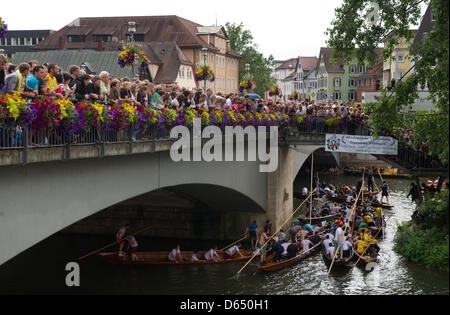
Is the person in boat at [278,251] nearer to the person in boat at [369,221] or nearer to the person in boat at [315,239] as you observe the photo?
the person in boat at [315,239]

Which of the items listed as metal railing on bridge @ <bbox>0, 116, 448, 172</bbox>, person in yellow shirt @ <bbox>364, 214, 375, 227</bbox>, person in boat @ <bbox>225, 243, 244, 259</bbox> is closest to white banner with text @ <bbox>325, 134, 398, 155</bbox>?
metal railing on bridge @ <bbox>0, 116, 448, 172</bbox>

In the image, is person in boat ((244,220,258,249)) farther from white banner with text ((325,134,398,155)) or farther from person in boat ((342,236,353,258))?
white banner with text ((325,134,398,155))

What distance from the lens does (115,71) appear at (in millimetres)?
52531

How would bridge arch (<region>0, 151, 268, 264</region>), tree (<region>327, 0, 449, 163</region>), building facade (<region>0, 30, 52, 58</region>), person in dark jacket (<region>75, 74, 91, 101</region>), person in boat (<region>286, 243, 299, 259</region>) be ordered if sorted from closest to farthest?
1. bridge arch (<region>0, 151, 268, 264</region>)
2. person in dark jacket (<region>75, 74, 91, 101</region>)
3. tree (<region>327, 0, 449, 163</region>)
4. person in boat (<region>286, 243, 299, 259</region>)
5. building facade (<region>0, 30, 52, 58</region>)

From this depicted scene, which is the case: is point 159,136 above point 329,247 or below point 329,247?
above

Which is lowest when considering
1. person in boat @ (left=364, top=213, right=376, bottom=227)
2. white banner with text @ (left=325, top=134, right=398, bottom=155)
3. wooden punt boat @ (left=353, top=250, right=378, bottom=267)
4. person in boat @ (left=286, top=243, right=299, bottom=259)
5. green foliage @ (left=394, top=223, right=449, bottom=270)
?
wooden punt boat @ (left=353, top=250, right=378, bottom=267)

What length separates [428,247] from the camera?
15148 millimetres

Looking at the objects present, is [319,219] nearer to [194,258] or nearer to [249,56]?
[194,258]

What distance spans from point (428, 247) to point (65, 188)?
8.51 m

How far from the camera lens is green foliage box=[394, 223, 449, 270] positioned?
13.7m

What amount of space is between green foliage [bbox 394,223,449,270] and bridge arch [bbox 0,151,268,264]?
7.29 m

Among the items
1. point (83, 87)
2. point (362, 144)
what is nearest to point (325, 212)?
point (362, 144)

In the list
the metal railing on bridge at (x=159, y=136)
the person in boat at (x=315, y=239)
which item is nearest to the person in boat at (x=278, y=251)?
the person in boat at (x=315, y=239)
